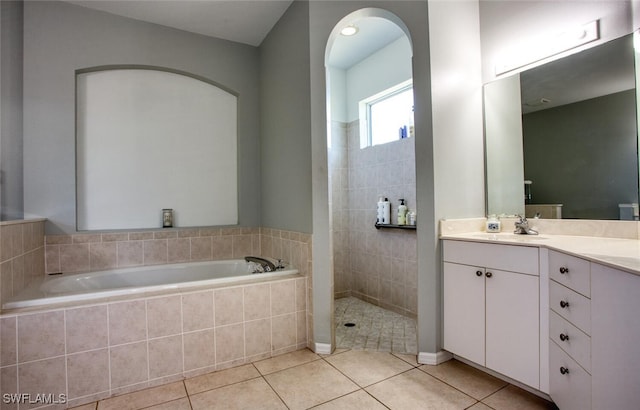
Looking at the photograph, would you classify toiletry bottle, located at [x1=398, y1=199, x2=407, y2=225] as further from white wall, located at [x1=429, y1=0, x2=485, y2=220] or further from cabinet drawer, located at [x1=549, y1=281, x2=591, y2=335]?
cabinet drawer, located at [x1=549, y1=281, x2=591, y2=335]

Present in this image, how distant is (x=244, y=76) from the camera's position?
10.2 ft

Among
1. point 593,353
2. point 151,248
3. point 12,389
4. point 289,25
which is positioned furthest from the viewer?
point 151,248

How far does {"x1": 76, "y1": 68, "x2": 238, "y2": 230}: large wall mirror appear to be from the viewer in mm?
2561

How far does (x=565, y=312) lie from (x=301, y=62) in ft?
7.40

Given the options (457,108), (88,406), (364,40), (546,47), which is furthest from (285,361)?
(364,40)

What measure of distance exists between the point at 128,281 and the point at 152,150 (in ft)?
3.81

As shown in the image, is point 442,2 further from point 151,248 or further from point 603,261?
point 151,248

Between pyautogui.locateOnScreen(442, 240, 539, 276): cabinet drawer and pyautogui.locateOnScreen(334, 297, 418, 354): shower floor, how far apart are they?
2.62 ft

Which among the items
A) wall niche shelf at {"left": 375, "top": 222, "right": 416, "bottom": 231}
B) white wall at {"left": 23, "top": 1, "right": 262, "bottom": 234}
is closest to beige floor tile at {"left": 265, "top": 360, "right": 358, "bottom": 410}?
wall niche shelf at {"left": 375, "top": 222, "right": 416, "bottom": 231}

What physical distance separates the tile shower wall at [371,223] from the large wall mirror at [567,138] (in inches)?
31.8

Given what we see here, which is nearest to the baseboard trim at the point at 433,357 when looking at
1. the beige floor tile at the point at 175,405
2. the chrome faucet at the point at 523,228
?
the chrome faucet at the point at 523,228

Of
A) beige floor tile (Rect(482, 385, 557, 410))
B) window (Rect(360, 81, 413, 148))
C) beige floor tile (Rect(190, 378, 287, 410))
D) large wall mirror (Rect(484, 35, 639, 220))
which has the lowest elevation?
beige floor tile (Rect(190, 378, 287, 410))

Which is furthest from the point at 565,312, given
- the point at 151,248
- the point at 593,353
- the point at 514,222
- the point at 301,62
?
the point at 151,248

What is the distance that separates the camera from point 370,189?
132 inches
